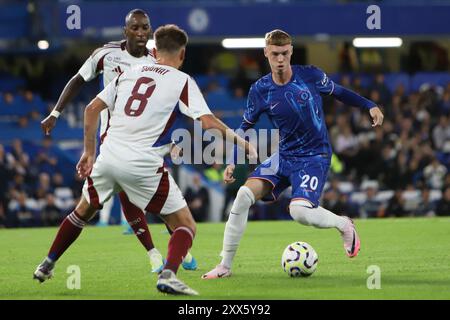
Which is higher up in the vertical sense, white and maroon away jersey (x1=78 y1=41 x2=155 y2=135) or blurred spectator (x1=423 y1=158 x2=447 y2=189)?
white and maroon away jersey (x1=78 y1=41 x2=155 y2=135)

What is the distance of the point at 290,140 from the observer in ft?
29.6

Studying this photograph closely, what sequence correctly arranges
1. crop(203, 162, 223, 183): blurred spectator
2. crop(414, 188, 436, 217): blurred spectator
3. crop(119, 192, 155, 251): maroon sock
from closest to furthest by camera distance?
crop(119, 192, 155, 251): maroon sock → crop(414, 188, 436, 217): blurred spectator → crop(203, 162, 223, 183): blurred spectator

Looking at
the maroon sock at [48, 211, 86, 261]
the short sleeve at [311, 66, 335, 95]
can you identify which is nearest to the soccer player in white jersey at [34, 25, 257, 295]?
the maroon sock at [48, 211, 86, 261]

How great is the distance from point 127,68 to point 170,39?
2.22 m

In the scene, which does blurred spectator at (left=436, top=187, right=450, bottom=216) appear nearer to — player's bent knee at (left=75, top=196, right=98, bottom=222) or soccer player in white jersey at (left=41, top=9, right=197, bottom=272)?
soccer player in white jersey at (left=41, top=9, right=197, bottom=272)

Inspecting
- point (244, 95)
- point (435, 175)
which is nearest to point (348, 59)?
point (244, 95)

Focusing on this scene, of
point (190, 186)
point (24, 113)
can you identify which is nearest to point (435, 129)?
point (190, 186)

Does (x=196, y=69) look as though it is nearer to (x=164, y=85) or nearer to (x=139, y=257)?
(x=139, y=257)

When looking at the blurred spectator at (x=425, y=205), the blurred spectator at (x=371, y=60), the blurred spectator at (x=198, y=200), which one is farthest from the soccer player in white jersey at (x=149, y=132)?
the blurred spectator at (x=371, y=60)

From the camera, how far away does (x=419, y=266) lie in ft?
31.0

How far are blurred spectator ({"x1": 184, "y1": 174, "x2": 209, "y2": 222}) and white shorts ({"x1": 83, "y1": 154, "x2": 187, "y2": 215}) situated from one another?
12.4m

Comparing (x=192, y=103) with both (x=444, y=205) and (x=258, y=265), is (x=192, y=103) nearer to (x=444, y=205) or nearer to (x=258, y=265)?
(x=258, y=265)

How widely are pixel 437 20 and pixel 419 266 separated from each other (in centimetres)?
1394

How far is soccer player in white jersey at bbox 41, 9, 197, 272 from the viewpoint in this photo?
8977mm
